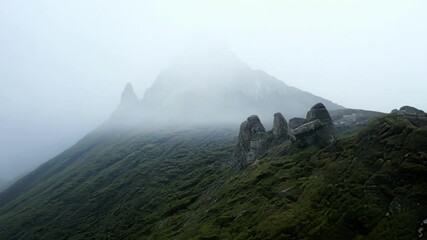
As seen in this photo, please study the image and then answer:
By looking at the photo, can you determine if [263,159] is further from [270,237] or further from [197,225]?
[270,237]

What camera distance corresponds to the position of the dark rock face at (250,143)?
164 meters

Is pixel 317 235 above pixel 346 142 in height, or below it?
below

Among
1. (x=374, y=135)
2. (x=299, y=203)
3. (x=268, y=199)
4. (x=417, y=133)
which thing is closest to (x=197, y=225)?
(x=268, y=199)

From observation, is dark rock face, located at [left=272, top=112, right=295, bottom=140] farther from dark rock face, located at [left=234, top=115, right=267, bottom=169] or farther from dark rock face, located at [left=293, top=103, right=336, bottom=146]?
dark rock face, located at [left=293, top=103, right=336, bottom=146]

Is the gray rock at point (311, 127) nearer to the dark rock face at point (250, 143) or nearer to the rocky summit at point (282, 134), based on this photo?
the rocky summit at point (282, 134)

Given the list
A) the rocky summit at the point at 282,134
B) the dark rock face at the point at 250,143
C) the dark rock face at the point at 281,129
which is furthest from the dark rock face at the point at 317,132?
the dark rock face at the point at 250,143

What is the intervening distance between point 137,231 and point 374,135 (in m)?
118

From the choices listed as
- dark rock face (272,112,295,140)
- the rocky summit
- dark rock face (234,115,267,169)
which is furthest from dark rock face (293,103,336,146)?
dark rock face (234,115,267,169)

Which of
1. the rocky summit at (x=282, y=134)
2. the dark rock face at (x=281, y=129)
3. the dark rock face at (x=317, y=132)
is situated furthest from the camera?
the dark rock face at (x=281, y=129)

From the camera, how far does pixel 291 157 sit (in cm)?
12750

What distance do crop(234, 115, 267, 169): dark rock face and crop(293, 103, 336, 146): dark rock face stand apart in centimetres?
3203

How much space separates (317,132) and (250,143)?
46676mm

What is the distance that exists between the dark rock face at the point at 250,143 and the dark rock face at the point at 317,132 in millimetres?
32032

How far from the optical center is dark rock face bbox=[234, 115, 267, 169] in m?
164
